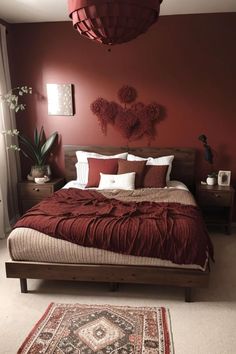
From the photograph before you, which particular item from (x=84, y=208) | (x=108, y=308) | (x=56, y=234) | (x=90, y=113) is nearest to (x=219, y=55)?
(x=90, y=113)

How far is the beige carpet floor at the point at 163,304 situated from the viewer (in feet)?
6.85

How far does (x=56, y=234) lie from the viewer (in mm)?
2492

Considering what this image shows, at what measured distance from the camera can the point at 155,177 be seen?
12.2ft

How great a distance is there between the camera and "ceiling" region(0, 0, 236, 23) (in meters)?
3.29

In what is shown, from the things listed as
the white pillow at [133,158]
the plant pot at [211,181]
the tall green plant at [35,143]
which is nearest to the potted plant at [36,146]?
the tall green plant at [35,143]

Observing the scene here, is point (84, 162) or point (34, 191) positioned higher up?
point (84, 162)

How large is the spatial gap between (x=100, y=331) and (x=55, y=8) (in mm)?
3334

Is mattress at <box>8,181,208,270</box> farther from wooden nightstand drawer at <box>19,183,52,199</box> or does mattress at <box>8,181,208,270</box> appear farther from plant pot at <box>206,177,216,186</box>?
→ plant pot at <box>206,177,216,186</box>

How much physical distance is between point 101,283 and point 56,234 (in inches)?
26.3

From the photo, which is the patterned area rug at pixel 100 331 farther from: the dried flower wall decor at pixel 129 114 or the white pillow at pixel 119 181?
the dried flower wall decor at pixel 129 114

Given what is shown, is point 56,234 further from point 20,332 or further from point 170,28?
point 170,28

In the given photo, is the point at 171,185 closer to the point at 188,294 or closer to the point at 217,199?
the point at 217,199

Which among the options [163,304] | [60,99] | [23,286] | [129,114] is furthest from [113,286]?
[60,99]

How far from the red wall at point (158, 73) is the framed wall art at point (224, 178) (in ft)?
0.73
